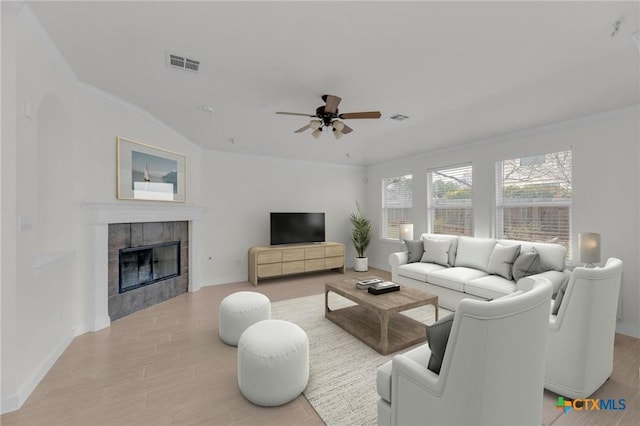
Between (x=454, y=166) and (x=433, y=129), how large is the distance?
1193 millimetres

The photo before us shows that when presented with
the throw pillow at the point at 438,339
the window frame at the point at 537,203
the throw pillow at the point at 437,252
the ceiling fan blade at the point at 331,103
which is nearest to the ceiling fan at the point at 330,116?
the ceiling fan blade at the point at 331,103

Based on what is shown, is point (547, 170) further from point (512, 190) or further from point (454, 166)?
point (454, 166)

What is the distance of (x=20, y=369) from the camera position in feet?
6.73

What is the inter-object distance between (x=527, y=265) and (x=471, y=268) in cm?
87

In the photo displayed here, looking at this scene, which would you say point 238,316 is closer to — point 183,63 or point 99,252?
point 99,252

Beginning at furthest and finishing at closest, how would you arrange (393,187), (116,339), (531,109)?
1. (393,187)
2. (531,109)
3. (116,339)

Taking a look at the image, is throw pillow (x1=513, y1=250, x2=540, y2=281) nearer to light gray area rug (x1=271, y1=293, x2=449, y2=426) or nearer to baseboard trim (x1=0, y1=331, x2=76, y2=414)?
light gray area rug (x1=271, y1=293, x2=449, y2=426)

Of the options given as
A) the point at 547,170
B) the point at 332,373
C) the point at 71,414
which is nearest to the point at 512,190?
the point at 547,170

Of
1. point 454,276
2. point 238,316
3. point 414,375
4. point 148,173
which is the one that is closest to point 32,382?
point 238,316

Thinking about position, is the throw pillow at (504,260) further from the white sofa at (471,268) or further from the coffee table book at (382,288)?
the coffee table book at (382,288)

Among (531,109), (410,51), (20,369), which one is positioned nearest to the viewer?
(20,369)

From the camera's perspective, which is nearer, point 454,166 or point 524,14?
point 524,14

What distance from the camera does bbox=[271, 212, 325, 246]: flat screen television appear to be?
591 cm

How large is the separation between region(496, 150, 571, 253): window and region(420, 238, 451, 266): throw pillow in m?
0.87
